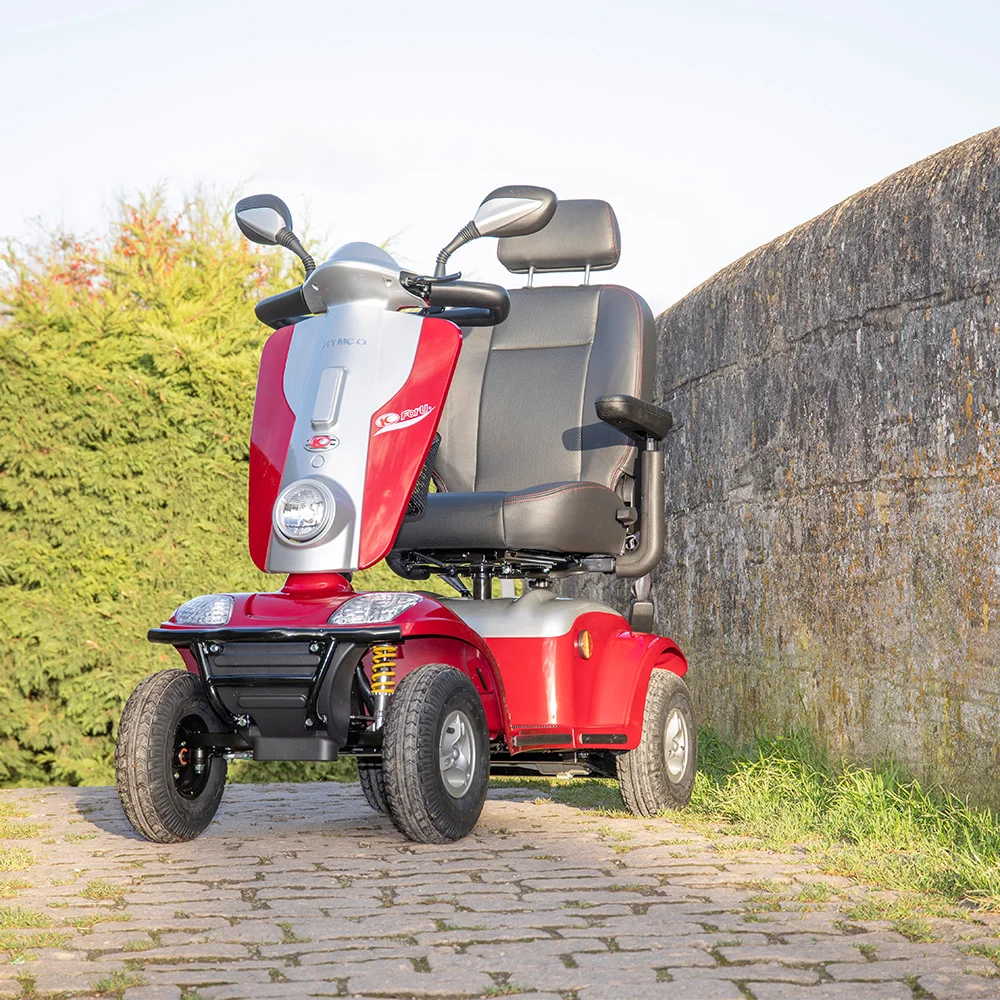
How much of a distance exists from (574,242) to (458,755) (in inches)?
83.8

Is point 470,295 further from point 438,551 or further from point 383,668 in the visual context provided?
point 383,668

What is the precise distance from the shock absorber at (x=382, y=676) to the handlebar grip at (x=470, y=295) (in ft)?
3.66

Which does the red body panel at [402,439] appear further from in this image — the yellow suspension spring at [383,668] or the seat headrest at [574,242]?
the seat headrest at [574,242]

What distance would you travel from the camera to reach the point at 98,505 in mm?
7227

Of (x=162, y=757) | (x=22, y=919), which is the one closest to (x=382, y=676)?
(x=162, y=757)

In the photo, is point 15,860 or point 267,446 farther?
point 267,446

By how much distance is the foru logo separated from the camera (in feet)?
13.4

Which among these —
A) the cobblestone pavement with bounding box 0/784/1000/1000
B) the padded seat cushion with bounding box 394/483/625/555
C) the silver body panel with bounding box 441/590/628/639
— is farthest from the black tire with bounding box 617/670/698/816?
the padded seat cushion with bounding box 394/483/625/555

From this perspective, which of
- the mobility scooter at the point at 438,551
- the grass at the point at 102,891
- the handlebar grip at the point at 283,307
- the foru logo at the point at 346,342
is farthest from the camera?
the handlebar grip at the point at 283,307

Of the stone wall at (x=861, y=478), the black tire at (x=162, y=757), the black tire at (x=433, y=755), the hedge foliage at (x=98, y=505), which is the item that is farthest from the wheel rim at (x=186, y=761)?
the hedge foliage at (x=98, y=505)

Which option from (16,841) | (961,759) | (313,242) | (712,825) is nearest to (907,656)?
(961,759)

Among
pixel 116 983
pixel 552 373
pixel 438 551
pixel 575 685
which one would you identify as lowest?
pixel 116 983

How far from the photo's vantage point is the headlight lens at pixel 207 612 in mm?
3758

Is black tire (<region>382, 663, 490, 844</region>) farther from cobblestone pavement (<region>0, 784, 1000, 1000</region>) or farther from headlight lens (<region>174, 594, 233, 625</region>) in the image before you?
headlight lens (<region>174, 594, 233, 625</region>)
